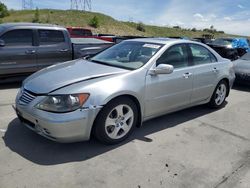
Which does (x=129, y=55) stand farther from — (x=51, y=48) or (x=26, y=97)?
(x=51, y=48)

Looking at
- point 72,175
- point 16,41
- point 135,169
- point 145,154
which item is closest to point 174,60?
point 145,154

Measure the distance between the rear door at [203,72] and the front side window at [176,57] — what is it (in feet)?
0.75

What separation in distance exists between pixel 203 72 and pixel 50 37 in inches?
172

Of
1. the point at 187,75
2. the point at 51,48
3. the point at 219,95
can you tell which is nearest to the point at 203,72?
the point at 187,75

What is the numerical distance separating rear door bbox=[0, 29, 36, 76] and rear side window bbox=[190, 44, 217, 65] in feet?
13.7

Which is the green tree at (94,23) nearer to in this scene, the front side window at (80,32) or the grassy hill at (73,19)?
the grassy hill at (73,19)

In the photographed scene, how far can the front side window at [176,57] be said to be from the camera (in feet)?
14.5

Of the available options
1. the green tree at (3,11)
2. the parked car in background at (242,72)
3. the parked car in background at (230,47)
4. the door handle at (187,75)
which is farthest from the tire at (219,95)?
the green tree at (3,11)

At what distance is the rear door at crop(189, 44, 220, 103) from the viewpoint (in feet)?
16.4

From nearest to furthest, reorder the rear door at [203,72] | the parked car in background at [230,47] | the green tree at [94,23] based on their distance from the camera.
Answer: the rear door at [203,72]
the parked car in background at [230,47]
the green tree at [94,23]

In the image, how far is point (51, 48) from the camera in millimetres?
7359

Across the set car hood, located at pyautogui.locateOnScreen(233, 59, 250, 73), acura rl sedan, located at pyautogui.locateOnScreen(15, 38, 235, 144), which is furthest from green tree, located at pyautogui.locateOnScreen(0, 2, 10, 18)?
acura rl sedan, located at pyautogui.locateOnScreen(15, 38, 235, 144)

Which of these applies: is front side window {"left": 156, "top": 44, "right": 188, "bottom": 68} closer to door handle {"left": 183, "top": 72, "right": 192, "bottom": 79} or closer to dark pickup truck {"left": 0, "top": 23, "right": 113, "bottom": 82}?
door handle {"left": 183, "top": 72, "right": 192, "bottom": 79}

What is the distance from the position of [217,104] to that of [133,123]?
103 inches
